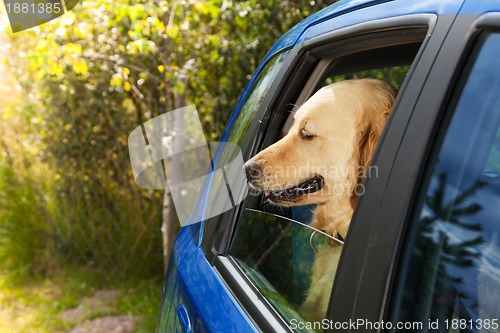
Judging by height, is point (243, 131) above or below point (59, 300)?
above

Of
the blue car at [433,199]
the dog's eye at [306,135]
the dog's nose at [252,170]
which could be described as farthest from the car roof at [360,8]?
the dog's nose at [252,170]

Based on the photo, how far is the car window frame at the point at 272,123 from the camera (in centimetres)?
120

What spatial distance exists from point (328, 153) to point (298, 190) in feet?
0.57

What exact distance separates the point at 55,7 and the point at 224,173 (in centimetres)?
224

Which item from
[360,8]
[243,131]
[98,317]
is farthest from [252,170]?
[98,317]

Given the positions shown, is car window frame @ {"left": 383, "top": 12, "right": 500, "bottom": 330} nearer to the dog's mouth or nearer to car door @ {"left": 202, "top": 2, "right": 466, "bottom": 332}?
car door @ {"left": 202, "top": 2, "right": 466, "bottom": 332}

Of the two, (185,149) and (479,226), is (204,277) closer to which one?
(479,226)

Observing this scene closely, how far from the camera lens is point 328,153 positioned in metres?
2.09

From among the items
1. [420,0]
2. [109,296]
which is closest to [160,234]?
[109,296]

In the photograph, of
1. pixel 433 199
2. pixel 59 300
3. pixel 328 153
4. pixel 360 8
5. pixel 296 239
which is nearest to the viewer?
pixel 433 199

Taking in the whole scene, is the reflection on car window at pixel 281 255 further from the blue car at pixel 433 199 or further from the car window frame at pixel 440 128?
the car window frame at pixel 440 128

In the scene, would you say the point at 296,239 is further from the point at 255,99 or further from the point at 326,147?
the point at 255,99

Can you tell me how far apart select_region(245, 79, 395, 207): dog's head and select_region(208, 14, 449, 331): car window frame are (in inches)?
5.0

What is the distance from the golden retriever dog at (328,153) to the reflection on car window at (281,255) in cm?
12
